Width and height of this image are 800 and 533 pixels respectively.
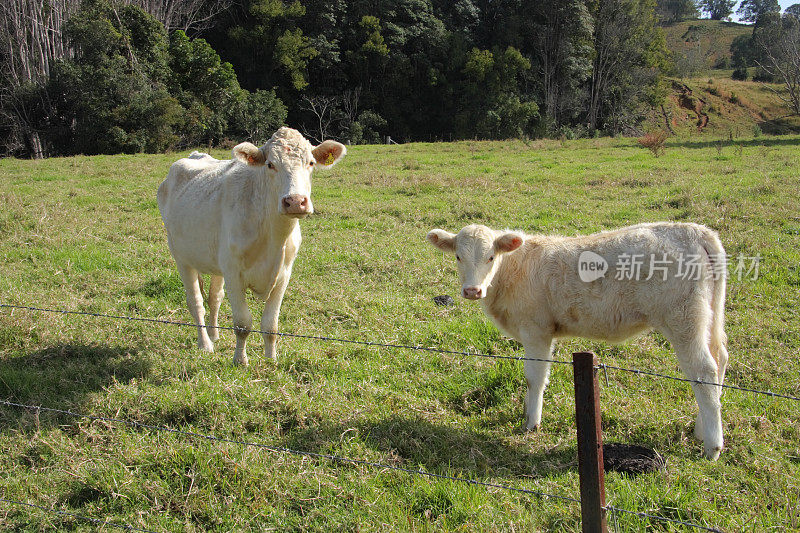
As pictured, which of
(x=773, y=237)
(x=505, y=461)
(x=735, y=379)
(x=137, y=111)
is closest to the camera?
Answer: (x=505, y=461)

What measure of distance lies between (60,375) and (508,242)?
14.3ft

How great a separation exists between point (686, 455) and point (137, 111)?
3193 centimetres

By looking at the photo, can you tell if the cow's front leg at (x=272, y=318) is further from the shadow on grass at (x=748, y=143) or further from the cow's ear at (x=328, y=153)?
the shadow on grass at (x=748, y=143)

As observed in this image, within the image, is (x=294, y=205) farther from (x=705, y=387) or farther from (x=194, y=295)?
(x=705, y=387)

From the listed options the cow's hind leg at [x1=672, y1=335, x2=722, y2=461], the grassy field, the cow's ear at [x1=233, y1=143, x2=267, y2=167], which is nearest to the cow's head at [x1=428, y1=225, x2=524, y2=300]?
the grassy field

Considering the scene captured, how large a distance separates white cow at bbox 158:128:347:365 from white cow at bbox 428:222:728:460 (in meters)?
1.43

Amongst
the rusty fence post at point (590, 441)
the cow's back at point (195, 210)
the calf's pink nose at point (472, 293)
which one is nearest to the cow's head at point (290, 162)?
the cow's back at point (195, 210)

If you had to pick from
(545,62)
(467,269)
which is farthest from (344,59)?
(467,269)

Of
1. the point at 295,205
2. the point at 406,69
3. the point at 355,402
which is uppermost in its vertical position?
the point at 406,69

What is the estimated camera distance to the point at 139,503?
3.64m

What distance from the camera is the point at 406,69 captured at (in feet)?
145

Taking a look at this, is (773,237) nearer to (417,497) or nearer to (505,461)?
(505,461)

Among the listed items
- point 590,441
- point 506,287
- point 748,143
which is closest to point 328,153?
point 506,287

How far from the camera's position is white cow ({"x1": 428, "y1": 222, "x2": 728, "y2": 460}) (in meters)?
4.23
